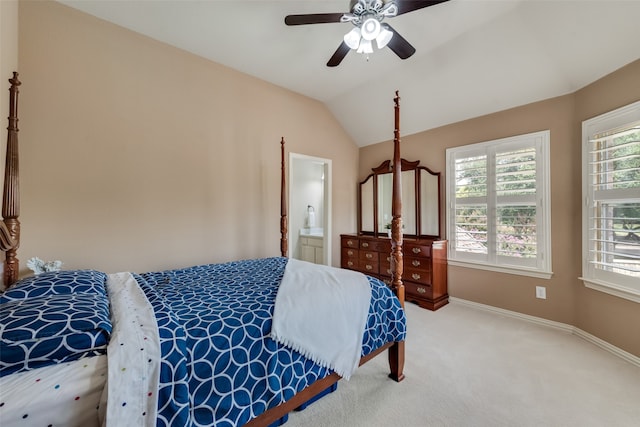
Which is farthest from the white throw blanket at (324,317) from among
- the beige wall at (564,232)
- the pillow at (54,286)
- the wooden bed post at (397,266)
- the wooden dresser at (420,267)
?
the beige wall at (564,232)

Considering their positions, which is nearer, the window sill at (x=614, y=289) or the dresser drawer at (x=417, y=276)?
the window sill at (x=614, y=289)

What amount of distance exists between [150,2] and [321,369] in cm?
307

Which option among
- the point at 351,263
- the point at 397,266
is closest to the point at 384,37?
the point at 397,266

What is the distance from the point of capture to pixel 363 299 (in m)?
1.72

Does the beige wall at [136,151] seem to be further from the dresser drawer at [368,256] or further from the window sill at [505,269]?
the window sill at [505,269]

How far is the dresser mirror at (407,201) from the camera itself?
373 centimetres

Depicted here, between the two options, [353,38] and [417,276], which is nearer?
[353,38]

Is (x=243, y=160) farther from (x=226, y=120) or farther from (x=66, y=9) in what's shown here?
(x=66, y=9)

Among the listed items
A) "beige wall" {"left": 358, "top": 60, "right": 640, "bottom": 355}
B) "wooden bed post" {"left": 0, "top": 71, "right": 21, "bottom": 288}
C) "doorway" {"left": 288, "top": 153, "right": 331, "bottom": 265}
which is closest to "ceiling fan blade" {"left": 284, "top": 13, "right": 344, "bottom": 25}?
"wooden bed post" {"left": 0, "top": 71, "right": 21, "bottom": 288}

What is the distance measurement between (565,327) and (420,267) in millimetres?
1487

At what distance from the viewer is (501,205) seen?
3111 millimetres

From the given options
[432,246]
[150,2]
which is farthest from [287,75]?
[432,246]

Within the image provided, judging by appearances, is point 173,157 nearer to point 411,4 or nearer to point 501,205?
point 411,4

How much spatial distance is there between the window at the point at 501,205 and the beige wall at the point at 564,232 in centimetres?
9
